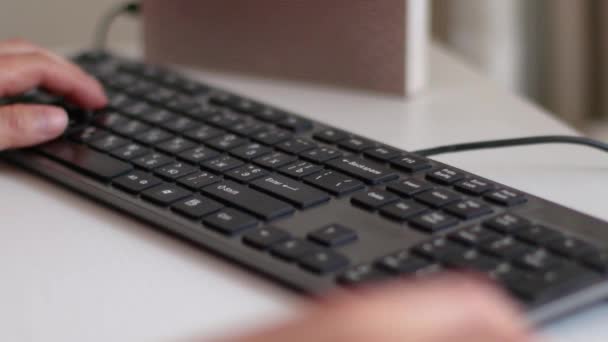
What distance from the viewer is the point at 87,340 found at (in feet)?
1.35

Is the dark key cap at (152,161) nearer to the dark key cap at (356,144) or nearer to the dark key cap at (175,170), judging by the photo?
the dark key cap at (175,170)

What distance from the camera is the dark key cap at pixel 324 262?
426 mm

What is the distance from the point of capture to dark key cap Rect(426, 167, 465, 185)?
52 centimetres

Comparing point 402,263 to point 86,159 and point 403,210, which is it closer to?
point 403,210

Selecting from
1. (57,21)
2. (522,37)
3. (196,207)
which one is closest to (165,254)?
(196,207)

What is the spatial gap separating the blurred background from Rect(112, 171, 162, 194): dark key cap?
2.31 ft

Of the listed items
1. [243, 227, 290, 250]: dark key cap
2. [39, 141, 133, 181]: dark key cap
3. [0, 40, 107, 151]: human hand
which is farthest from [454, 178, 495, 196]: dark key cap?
[0, 40, 107, 151]: human hand

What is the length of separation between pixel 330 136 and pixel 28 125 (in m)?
0.21

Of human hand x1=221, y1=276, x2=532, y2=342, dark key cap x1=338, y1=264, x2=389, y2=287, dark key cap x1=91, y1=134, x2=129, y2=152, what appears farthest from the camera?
dark key cap x1=91, y1=134, x2=129, y2=152

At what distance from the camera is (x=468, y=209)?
0.47 m

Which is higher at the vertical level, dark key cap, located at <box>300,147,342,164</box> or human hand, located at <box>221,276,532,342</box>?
human hand, located at <box>221,276,532,342</box>

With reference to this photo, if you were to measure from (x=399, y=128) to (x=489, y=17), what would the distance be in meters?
0.68

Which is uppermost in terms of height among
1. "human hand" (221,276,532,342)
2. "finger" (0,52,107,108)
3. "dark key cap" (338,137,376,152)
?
"human hand" (221,276,532,342)

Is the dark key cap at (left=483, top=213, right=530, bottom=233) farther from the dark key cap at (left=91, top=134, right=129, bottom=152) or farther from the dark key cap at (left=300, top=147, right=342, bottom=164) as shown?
the dark key cap at (left=91, top=134, right=129, bottom=152)
